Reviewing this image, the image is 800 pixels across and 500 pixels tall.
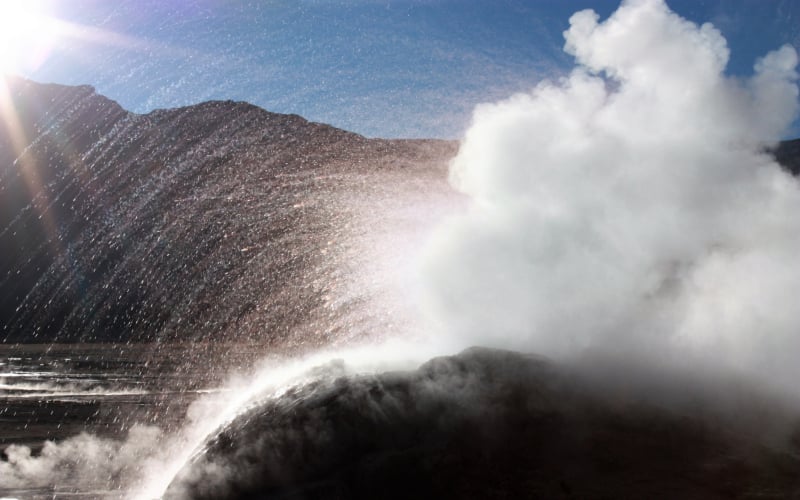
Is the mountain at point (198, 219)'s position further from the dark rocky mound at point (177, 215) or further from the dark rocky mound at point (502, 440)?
the dark rocky mound at point (502, 440)

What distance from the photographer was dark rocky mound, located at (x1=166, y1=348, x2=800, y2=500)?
5074mm

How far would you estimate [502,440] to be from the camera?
213 inches

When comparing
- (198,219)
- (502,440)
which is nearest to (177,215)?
(198,219)

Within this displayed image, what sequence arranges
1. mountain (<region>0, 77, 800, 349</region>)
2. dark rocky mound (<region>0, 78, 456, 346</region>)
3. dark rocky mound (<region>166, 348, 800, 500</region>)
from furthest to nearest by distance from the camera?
1. dark rocky mound (<region>0, 78, 456, 346</region>)
2. mountain (<region>0, 77, 800, 349</region>)
3. dark rocky mound (<region>166, 348, 800, 500</region>)

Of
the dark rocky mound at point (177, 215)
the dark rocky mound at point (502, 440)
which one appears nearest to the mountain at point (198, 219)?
the dark rocky mound at point (177, 215)

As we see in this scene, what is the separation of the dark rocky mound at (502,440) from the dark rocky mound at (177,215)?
29.9 ft

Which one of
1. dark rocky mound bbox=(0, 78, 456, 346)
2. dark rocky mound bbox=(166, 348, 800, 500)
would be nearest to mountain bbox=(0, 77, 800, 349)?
dark rocky mound bbox=(0, 78, 456, 346)

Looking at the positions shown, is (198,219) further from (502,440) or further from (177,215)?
(502,440)

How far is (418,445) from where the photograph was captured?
543cm

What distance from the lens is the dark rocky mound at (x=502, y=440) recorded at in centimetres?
507

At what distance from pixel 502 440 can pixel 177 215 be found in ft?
175

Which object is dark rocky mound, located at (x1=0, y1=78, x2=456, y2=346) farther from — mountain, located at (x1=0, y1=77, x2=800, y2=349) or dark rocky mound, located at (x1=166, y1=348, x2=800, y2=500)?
dark rocky mound, located at (x1=166, y1=348, x2=800, y2=500)

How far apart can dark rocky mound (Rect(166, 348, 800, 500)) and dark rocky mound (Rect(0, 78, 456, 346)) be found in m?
9.11

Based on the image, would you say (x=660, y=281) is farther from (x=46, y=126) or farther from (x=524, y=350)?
(x=46, y=126)
